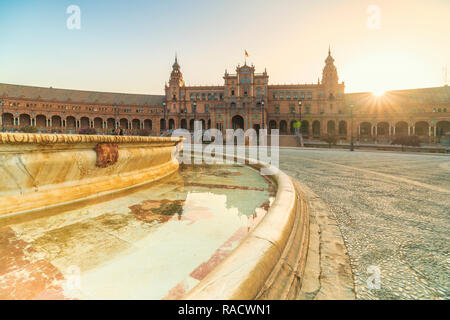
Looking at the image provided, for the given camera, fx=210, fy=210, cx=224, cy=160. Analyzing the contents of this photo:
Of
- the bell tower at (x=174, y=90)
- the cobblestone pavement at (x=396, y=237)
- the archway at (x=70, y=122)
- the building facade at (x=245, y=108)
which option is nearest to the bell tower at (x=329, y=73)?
the building facade at (x=245, y=108)

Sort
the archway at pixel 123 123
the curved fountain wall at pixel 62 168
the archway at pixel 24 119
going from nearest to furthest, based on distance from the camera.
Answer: the curved fountain wall at pixel 62 168 < the archway at pixel 24 119 < the archway at pixel 123 123

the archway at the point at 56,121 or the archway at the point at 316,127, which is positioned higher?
the archway at the point at 56,121

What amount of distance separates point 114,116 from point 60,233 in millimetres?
65698

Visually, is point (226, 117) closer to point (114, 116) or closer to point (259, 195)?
point (114, 116)

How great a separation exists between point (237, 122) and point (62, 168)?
48.7m

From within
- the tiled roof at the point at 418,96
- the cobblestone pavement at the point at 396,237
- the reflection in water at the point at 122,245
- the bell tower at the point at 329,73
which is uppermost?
the bell tower at the point at 329,73

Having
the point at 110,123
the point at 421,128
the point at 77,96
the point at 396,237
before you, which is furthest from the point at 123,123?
the point at 421,128

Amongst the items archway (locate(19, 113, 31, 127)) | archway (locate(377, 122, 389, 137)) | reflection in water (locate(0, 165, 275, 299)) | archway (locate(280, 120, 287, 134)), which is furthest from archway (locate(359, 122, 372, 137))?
archway (locate(19, 113, 31, 127))

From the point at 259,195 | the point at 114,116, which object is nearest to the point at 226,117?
the point at 114,116

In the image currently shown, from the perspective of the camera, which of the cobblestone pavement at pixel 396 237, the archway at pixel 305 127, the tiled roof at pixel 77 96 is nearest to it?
the cobblestone pavement at pixel 396 237

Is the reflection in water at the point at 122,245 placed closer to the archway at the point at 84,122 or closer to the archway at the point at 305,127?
the archway at the point at 305,127

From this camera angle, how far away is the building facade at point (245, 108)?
4791 cm

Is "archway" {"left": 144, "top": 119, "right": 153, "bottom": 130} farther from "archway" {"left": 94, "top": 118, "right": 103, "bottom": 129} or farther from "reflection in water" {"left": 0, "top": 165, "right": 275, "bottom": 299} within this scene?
"reflection in water" {"left": 0, "top": 165, "right": 275, "bottom": 299}
